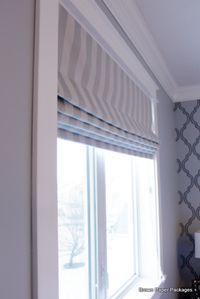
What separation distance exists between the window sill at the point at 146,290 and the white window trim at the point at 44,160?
114 cm

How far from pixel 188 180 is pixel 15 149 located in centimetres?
259

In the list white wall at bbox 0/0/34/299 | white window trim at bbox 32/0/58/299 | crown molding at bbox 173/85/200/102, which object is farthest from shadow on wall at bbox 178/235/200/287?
white wall at bbox 0/0/34/299

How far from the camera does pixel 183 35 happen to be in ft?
6.77

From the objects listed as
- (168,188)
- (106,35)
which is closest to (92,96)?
(106,35)

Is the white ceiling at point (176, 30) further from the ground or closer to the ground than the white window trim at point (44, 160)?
further from the ground

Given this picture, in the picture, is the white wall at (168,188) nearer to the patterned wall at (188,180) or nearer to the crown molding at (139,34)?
the patterned wall at (188,180)

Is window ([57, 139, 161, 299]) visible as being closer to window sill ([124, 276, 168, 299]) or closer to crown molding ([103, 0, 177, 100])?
window sill ([124, 276, 168, 299])

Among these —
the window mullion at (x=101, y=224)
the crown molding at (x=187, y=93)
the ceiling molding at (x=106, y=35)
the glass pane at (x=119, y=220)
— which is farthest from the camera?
the crown molding at (x=187, y=93)

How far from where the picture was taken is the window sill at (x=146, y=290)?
1851 mm

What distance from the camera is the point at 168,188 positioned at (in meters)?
2.67

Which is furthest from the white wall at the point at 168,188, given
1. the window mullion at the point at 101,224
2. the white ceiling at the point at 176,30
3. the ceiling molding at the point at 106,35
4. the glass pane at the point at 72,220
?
the glass pane at the point at 72,220

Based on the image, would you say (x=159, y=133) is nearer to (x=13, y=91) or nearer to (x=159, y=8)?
(x=159, y=8)

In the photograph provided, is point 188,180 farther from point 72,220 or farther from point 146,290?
point 72,220

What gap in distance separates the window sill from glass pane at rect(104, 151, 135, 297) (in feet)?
0.26
